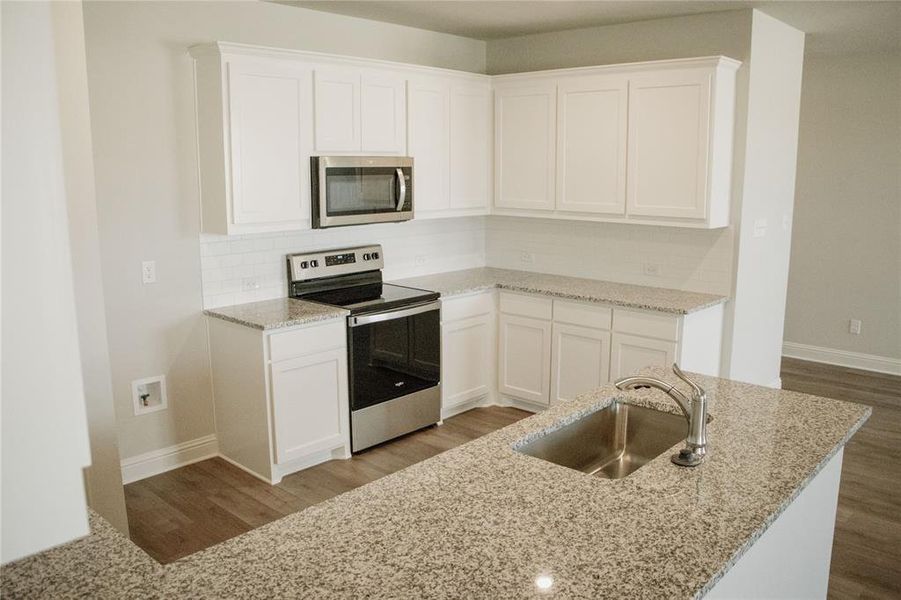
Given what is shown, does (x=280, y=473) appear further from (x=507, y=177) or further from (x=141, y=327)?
(x=507, y=177)

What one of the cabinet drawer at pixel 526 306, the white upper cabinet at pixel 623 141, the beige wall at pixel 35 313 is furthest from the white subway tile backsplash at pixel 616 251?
the beige wall at pixel 35 313

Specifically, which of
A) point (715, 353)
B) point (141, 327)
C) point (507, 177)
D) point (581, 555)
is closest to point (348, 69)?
point (507, 177)

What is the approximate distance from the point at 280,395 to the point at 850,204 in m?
4.87

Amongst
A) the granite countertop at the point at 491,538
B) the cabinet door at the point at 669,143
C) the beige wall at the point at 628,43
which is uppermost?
the beige wall at the point at 628,43

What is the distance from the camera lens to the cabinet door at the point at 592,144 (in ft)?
14.8

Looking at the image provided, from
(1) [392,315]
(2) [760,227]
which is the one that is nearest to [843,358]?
(2) [760,227]

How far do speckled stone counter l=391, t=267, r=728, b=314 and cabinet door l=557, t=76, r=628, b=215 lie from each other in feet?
1.69

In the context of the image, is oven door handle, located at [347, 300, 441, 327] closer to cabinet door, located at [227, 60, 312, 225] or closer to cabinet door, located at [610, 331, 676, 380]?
cabinet door, located at [227, 60, 312, 225]

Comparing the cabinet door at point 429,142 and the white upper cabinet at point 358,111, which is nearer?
the white upper cabinet at point 358,111

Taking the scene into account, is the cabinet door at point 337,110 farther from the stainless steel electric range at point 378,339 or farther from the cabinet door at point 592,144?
the cabinet door at point 592,144

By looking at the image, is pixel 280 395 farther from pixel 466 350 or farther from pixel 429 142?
pixel 429 142

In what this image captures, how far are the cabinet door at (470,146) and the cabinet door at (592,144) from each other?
1.92 feet

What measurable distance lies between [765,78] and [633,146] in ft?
2.96

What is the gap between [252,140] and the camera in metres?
3.77
